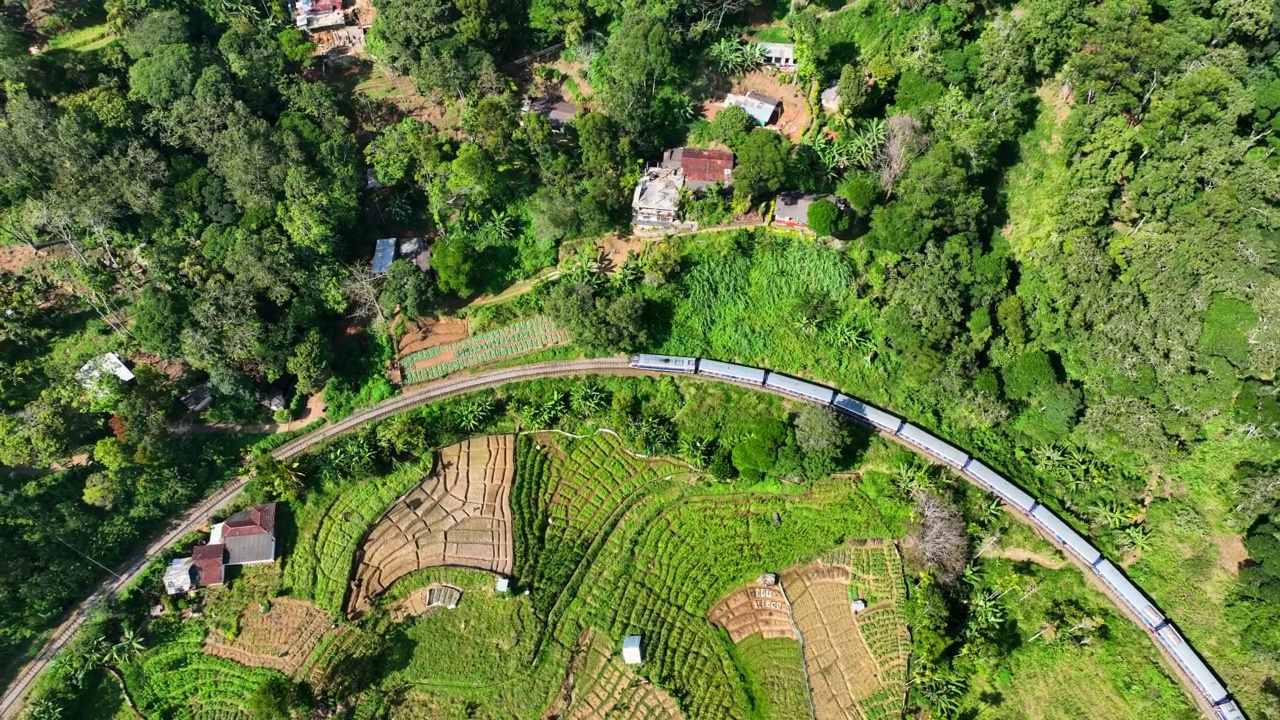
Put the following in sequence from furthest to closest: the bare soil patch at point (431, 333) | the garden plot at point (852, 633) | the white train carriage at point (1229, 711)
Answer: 1. the bare soil patch at point (431, 333)
2. the garden plot at point (852, 633)
3. the white train carriage at point (1229, 711)

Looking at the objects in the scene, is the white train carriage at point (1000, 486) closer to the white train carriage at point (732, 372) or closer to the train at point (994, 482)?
the train at point (994, 482)

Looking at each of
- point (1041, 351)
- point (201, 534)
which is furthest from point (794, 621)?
point (201, 534)

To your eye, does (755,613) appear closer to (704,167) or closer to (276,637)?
(276,637)

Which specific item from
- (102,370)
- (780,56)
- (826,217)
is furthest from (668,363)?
(102,370)

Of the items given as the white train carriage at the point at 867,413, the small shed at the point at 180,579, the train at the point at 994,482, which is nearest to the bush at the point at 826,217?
the train at the point at 994,482

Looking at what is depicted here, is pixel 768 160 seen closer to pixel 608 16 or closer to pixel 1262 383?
pixel 608 16

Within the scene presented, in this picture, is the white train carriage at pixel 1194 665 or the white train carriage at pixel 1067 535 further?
the white train carriage at pixel 1067 535
